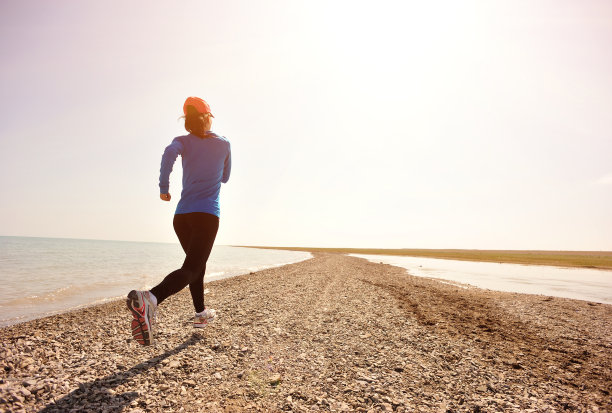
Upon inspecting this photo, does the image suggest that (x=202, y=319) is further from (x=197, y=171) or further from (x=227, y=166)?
(x=227, y=166)

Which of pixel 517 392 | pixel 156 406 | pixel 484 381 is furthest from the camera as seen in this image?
pixel 484 381

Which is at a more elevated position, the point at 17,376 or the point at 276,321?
the point at 17,376

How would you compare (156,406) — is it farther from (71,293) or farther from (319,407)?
(71,293)

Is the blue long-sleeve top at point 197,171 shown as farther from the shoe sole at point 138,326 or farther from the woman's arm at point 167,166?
the shoe sole at point 138,326

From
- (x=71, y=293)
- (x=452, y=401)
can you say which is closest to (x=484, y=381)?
(x=452, y=401)

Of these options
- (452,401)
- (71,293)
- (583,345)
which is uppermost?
(452,401)

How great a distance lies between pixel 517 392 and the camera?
3924 millimetres

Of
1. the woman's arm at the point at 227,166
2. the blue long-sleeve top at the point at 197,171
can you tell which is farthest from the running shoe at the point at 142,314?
the woman's arm at the point at 227,166

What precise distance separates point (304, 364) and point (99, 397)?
109 inches

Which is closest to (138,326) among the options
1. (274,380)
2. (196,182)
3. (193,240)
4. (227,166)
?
(193,240)

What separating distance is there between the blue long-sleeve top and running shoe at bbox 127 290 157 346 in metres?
1.43

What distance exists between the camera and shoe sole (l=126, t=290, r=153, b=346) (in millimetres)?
3502

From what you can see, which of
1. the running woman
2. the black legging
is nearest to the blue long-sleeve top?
the running woman

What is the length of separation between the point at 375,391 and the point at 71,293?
1531cm
